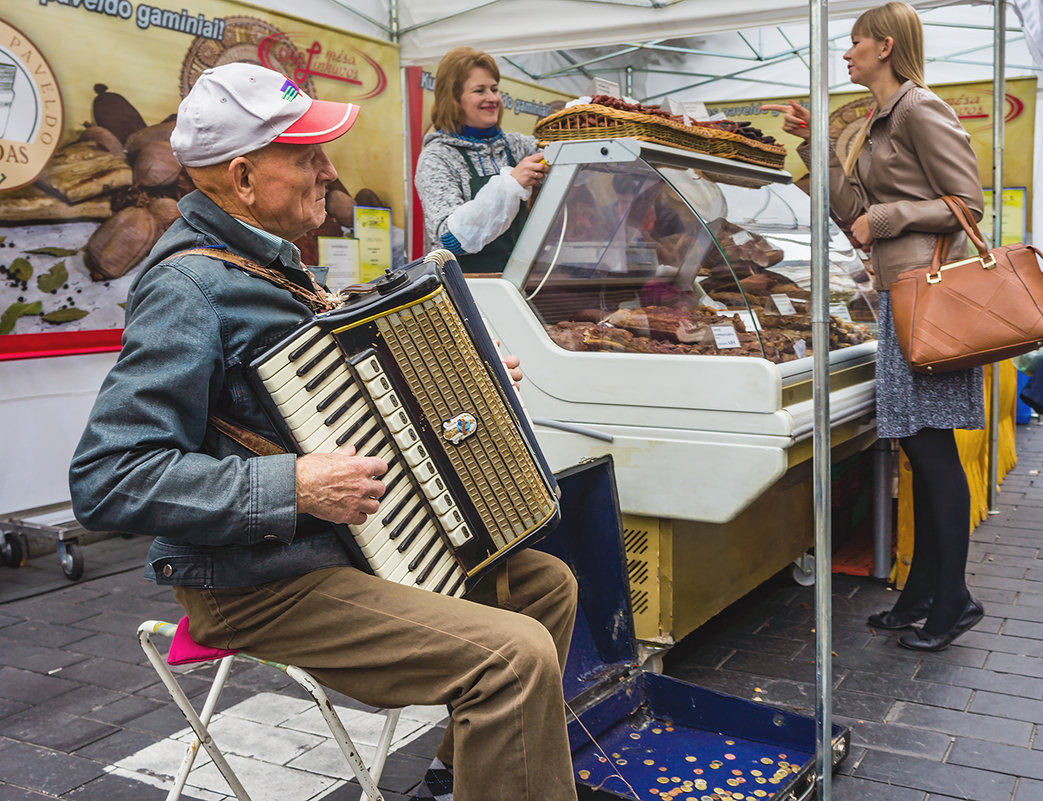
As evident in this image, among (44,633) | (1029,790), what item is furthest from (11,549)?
(1029,790)

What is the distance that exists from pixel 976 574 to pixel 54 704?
12.5 ft

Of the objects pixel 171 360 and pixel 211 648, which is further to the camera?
pixel 211 648

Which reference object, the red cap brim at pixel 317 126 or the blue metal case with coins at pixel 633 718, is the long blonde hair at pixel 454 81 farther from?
the red cap brim at pixel 317 126

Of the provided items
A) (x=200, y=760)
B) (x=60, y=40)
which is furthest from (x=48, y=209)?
(x=200, y=760)

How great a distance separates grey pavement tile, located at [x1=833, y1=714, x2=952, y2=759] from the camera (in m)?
2.75

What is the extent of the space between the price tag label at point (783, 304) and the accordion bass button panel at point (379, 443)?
2022 mm

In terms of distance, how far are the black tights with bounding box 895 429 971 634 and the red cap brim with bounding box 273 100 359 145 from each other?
2.40 m

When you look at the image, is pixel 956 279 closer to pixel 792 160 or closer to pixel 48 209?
pixel 48 209

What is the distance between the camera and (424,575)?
181 centimetres

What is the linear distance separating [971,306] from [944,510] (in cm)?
73

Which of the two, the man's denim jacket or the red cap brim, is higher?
the red cap brim

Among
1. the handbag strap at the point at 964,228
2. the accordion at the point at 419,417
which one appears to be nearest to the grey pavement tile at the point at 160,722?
the accordion at the point at 419,417

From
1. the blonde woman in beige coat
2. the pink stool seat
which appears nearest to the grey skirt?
the blonde woman in beige coat

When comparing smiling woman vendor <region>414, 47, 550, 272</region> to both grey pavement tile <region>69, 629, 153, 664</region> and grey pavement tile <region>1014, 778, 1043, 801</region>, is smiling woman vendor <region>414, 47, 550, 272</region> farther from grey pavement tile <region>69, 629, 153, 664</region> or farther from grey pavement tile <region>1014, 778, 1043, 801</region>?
grey pavement tile <region>1014, 778, 1043, 801</region>
